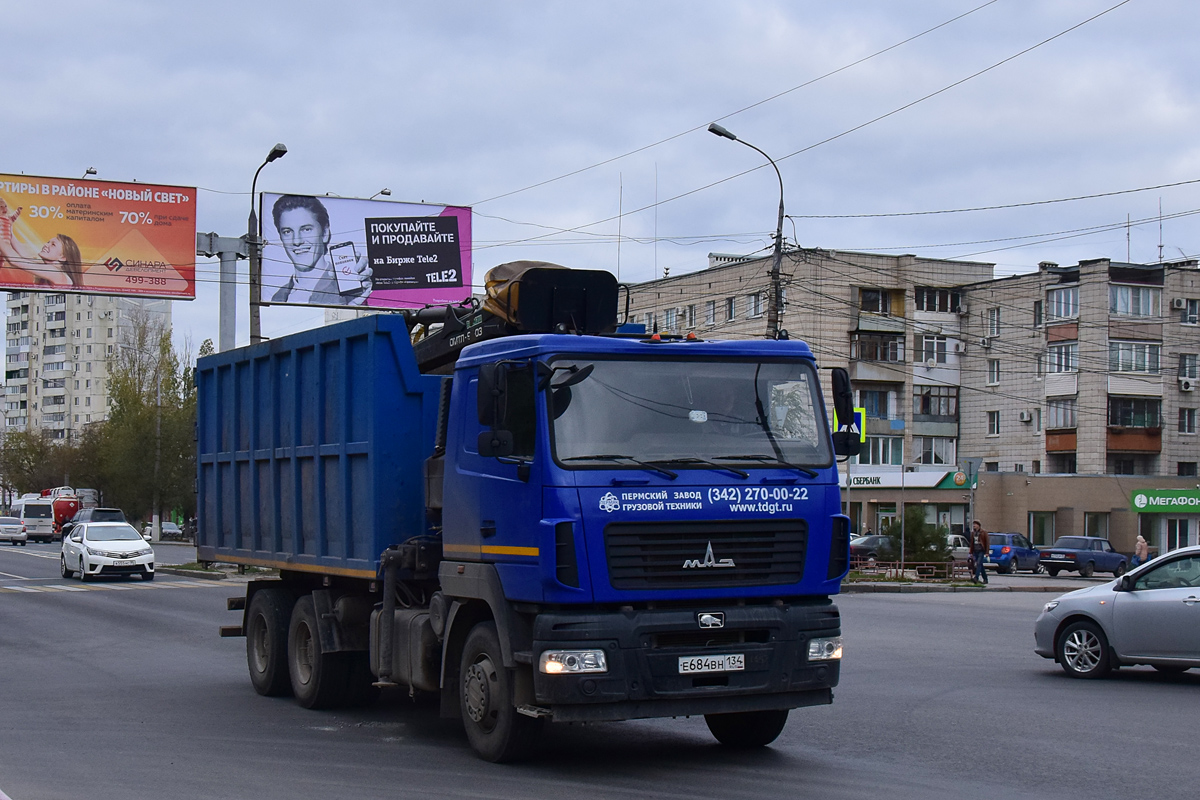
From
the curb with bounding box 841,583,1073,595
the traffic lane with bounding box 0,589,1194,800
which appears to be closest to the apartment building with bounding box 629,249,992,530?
the curb with bounding box 841,583,1073,595

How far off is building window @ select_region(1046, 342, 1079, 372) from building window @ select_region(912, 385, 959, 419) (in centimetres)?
657

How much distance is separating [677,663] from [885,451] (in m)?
64.3

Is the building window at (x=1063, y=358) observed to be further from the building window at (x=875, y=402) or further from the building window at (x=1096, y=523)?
the building window at (x=875, y=402)

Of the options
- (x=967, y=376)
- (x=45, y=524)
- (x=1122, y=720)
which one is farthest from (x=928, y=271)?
(x=1122, y=720)

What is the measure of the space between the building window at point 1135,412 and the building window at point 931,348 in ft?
33.0

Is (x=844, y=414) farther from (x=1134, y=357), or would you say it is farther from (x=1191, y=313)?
(x=1191, y=313)

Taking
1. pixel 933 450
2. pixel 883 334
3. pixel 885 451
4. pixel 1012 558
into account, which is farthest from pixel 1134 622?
pixel 933 450

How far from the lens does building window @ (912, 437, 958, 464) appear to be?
7225 cm

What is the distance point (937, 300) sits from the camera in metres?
71.8

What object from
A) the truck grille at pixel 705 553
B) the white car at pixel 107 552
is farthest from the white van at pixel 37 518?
the truck grille at pixel 705 553

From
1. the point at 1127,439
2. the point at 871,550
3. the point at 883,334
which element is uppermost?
the point at 883,334

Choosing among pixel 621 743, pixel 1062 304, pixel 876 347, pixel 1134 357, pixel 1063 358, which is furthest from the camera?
pixel 876 347

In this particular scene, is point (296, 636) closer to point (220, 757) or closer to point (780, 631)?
point (220, 757)

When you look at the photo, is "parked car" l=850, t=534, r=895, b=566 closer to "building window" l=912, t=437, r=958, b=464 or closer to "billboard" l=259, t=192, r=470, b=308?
"billboard" l=259, t=192, r=470, b=308
